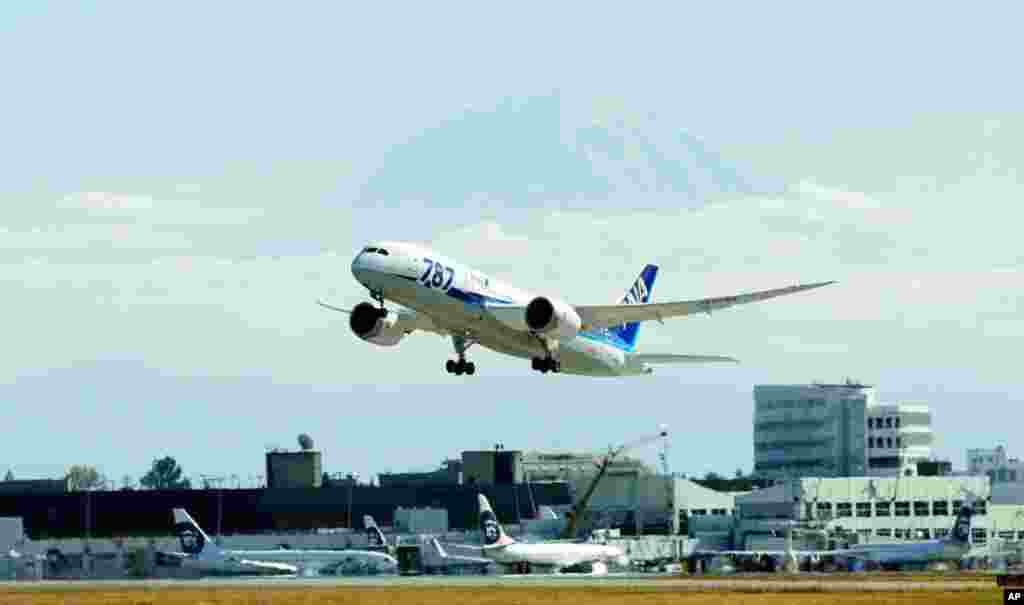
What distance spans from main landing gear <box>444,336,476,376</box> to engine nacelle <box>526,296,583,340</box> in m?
5.15

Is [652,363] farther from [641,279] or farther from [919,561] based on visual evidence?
[919,561]

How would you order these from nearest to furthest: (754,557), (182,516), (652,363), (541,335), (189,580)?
(541,335), (652,363), (189,580), (754,557), (182,516)

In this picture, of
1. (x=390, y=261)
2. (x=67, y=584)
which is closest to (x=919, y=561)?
(x=67, y=584)

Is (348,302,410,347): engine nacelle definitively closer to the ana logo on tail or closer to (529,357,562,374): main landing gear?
(529,357,562,374): main landing gear

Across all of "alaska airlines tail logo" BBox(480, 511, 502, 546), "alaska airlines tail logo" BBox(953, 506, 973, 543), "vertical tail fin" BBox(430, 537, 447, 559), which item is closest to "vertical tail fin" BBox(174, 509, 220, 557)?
"vertical tail fin" BBox(430, 537, 447, 559)

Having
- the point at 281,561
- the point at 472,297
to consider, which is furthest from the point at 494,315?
the point at 281,561

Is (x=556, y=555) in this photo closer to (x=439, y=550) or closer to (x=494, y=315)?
(x=439, y=550)

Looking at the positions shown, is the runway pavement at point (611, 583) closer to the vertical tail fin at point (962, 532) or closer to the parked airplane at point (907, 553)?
the parked airplane at point (907, 553)

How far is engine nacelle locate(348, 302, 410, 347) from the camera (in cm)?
12094

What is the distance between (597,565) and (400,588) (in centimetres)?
4581

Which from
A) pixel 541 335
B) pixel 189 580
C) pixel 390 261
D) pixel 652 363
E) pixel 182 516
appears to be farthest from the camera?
pixel 182 516

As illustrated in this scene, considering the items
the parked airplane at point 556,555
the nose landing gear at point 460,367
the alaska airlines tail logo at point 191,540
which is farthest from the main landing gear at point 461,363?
the alaska airlines tail logo at point 191,540

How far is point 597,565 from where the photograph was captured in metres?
179

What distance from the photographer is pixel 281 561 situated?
186500mm
